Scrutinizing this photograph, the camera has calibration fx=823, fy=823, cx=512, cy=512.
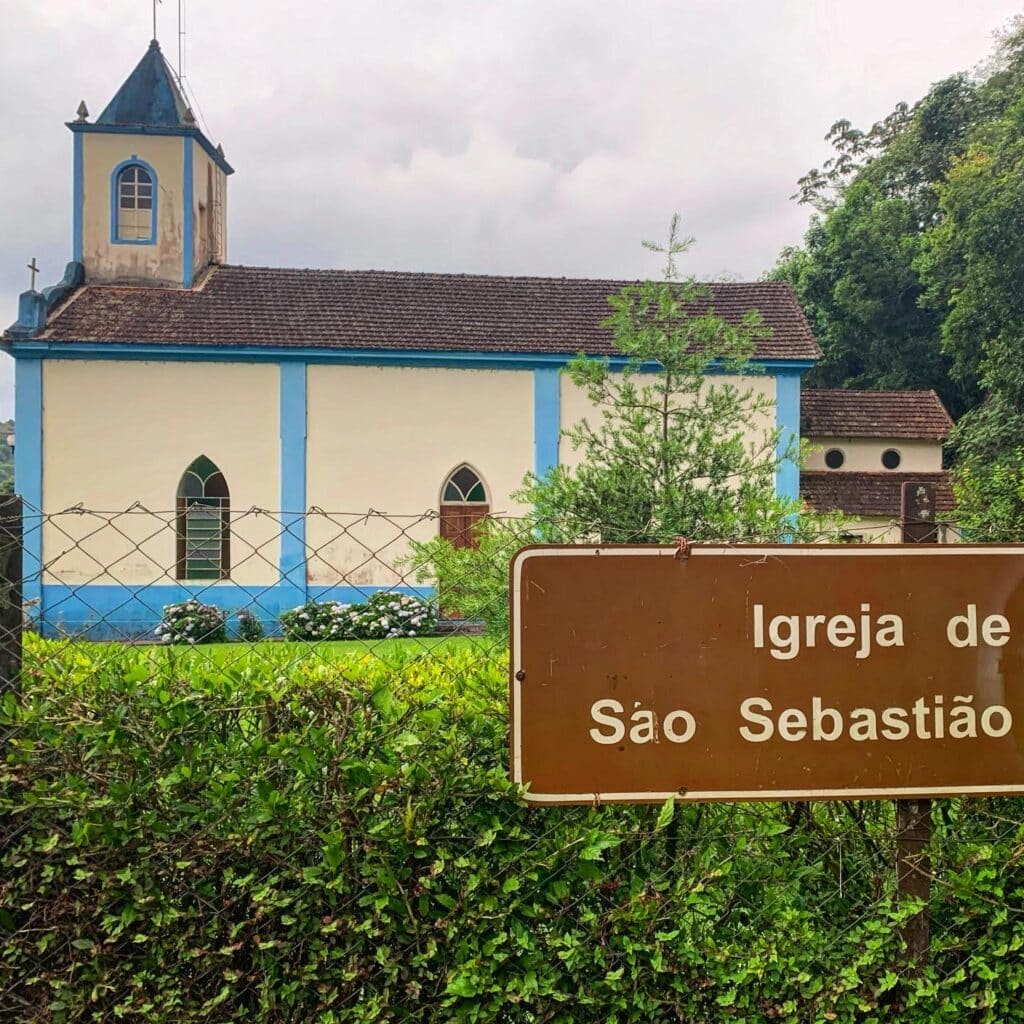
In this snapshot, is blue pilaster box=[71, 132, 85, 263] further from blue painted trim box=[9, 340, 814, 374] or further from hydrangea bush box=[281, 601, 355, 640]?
hydrangea bush box=[281, 601, 355, 640]

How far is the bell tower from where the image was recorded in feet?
61.3

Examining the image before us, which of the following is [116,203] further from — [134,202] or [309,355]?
[309,355]

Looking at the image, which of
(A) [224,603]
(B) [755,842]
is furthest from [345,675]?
(A) [224,603]

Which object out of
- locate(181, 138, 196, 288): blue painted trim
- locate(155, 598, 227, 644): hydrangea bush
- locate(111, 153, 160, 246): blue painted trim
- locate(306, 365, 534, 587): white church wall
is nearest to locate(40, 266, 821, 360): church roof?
locate(181, 138, 196, 288): blue painted trim

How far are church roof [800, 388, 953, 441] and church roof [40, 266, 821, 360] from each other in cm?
338

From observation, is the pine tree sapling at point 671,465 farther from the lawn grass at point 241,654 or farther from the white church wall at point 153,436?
the white church wall at point 153,436

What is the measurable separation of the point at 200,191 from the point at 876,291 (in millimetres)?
22820

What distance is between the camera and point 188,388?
55.4 ft

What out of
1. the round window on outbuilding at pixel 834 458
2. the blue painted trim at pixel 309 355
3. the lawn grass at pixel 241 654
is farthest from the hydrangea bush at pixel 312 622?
the round window on outbuilding at pixel 834 458

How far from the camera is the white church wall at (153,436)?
16.5 metres

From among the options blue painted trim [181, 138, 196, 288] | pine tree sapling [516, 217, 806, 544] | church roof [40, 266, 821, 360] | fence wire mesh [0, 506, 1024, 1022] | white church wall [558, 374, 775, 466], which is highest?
blue painted trim [181, 138, 196, 288]

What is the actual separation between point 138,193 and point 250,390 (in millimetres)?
6179

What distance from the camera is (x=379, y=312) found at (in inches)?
722

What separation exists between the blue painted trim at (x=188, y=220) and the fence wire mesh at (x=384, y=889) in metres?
18.4
